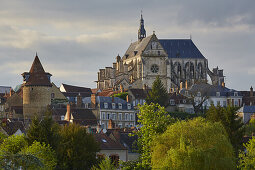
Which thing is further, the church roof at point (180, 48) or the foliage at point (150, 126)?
the church roof at point (180, 48)

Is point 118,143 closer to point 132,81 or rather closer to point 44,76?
point 44,76

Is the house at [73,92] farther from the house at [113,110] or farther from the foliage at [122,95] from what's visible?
the house at [113,110]

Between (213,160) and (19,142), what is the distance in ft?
52.4

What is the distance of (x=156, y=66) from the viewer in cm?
14662

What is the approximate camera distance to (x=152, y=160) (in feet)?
161

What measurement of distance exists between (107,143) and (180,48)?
3666 inches

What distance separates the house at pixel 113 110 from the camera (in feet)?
378

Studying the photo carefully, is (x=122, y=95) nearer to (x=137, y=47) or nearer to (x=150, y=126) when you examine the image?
(x=137, y=47)

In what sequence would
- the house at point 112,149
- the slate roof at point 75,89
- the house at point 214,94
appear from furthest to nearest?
the slate roof at point 75,89 → the house at point 214,94 → the house at point 112,149

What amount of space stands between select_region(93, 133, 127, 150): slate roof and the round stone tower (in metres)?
40.1

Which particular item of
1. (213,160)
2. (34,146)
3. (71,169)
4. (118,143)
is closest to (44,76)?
(118,143)

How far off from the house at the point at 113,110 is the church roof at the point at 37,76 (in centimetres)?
746

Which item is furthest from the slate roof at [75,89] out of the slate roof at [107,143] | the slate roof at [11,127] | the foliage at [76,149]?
the foliage at [76,149]

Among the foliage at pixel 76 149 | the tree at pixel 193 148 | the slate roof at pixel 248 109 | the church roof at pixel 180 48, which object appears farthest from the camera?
the church roof at pixel 180 48
